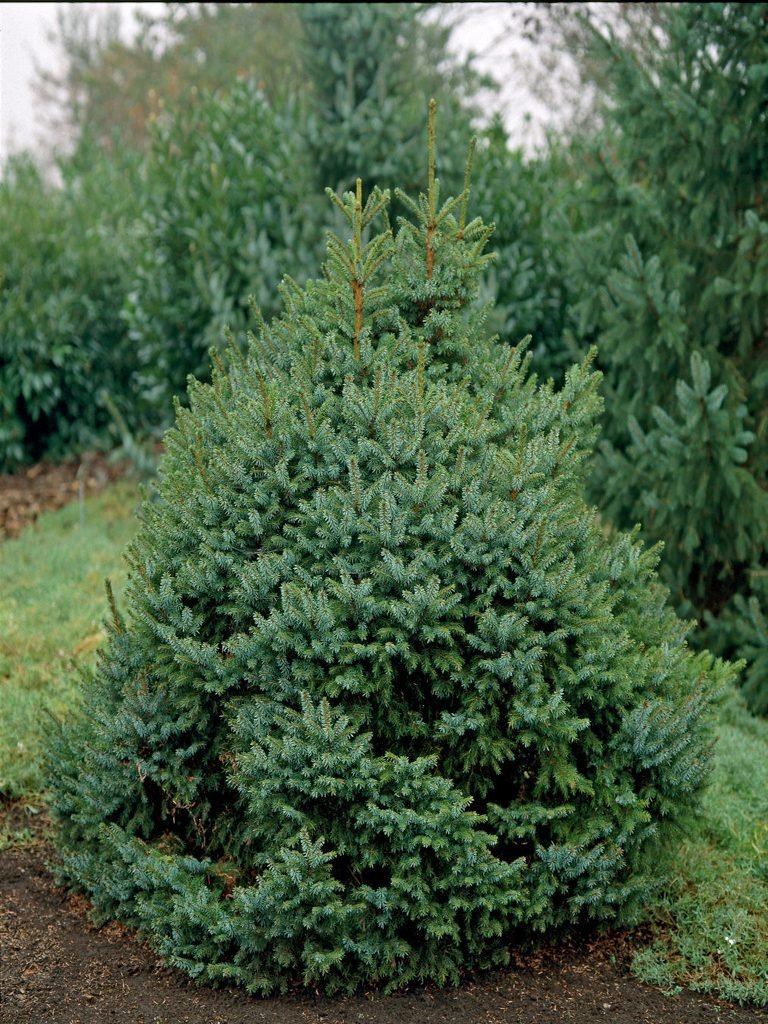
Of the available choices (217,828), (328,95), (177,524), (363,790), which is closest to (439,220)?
(177,524)

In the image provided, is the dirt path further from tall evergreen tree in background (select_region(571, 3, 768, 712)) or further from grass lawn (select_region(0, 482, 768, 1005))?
tall evergreen tree in background (select_region(571, 3, 768, 712))

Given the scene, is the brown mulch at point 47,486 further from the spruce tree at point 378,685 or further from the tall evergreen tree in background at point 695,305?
the spruce tree at point 378,685

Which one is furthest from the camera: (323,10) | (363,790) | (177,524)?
(323,10)

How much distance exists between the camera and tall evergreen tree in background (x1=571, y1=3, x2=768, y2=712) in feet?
18.3

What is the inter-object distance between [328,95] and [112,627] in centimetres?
543

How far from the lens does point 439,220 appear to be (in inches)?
141

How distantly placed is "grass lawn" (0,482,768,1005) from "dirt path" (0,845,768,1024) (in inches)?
5.2

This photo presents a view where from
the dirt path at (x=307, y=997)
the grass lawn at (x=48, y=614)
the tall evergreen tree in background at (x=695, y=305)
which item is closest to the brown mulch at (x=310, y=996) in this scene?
the dirt path at (x=307, y=997)

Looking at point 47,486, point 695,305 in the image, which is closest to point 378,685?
point 695,305

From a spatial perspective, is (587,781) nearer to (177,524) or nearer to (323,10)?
(177,524)

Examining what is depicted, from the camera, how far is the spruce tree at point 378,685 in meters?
3.20

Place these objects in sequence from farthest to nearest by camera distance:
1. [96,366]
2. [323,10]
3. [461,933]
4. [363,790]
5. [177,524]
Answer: [96,366]
[323,10]
[177,524]
[461,933]
[363,790]

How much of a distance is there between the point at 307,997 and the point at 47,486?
6.96 metres

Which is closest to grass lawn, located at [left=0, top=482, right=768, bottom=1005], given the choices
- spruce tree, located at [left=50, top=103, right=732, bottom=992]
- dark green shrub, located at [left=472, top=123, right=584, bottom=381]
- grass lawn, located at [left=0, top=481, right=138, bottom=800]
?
grass lawn, located at [left=0, top=481, right=138, bottom=800]
